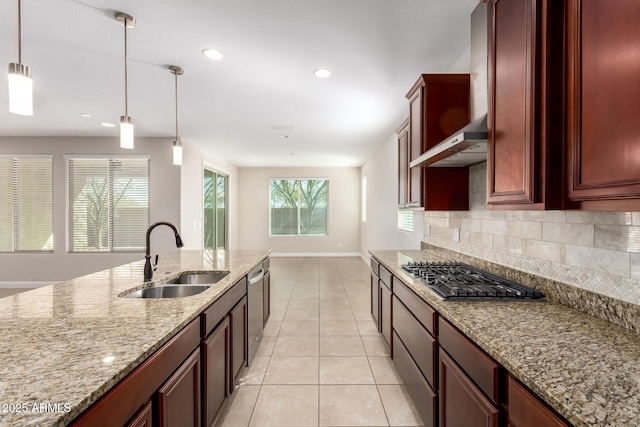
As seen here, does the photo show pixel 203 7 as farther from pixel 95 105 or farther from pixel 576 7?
pixel 95 105

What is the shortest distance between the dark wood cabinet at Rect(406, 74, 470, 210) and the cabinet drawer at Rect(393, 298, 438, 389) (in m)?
0.95

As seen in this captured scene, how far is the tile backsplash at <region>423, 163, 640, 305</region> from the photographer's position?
1224 millimetres

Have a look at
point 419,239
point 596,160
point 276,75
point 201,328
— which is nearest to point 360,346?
point 419,239

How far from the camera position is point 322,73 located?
2852 millimetres

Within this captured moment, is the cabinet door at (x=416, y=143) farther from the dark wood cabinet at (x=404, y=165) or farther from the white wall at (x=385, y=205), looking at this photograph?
the white wall at (x=385, y=205)

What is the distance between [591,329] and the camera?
3.86ft

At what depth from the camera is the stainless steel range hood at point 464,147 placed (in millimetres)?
1594

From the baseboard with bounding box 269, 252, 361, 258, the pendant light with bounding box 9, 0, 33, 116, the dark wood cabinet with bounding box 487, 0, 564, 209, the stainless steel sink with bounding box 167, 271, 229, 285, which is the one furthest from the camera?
the baseboard with bounding box 269, 252, 361, 258

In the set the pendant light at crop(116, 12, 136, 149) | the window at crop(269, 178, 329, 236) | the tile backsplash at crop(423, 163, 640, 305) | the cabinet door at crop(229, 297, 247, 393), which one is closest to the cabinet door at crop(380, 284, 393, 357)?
the tile backsplash at crop(423, 163, 640, 305)

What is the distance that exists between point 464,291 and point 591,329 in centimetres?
52

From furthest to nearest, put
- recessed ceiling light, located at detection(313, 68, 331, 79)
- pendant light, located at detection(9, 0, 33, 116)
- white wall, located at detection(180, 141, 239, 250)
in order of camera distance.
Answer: white wall, located at detection(180, 141, 239, 250)
recessed ceiling light, located at detection(313, 68, 331, 79)
pendant light, located at detection(9, 0, 33, 116)

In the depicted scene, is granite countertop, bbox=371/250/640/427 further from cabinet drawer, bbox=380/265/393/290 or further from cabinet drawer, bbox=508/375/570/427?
cabinet drawer, bbox=380/265/393/290

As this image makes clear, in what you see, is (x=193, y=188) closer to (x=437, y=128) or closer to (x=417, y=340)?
(x=437, y=128)

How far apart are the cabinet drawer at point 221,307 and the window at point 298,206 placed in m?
6.71
